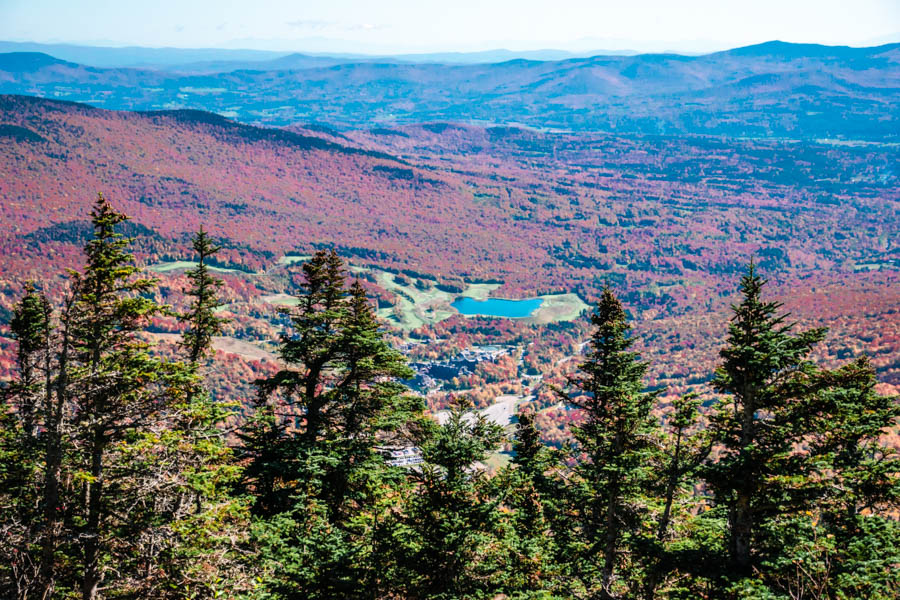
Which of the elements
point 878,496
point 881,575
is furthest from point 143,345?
point 878,496

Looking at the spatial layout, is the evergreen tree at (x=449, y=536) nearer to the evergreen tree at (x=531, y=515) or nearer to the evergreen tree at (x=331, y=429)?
the evergreen tree at (x=531, y=515)

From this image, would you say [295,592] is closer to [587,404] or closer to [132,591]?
[132,591]

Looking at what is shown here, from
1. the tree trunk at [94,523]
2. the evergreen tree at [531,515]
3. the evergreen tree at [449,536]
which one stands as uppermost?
the tree trunk at [94,523]

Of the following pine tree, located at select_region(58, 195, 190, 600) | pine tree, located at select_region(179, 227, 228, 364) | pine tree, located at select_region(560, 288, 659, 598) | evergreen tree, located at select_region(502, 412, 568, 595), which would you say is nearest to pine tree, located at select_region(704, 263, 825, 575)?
pine tree, located at select_region(560, 288, 659, 598)

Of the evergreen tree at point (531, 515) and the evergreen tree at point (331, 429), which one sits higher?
the evergreen tree at point (331, 429)

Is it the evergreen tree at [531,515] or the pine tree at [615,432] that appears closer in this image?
the pine tree at [615,432]

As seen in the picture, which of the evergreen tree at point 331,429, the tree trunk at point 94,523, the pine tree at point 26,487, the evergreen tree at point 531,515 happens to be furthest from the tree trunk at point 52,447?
the evergreen tree at point 531,515

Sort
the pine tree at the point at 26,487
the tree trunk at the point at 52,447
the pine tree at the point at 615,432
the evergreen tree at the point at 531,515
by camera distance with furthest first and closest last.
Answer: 1. the evergreen tree at the point at 531,515
2. the pine tree at the point at 615,432
3. the pine tree at the point at 26,487
4. the tree trunk at the point at 52,447

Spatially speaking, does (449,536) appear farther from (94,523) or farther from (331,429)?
(94,523)
